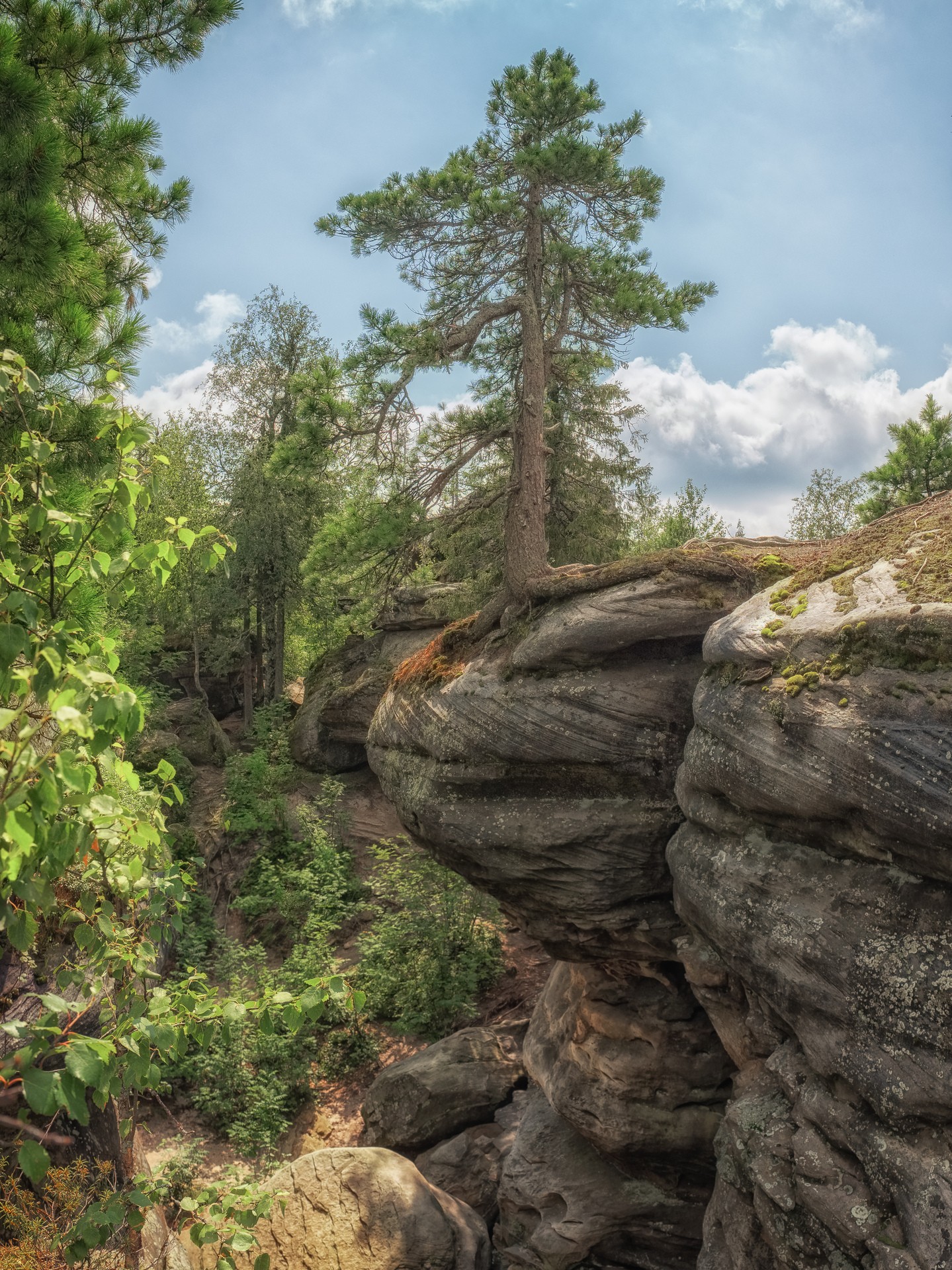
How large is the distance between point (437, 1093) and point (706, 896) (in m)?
6.79

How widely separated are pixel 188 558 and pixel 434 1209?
19.6m

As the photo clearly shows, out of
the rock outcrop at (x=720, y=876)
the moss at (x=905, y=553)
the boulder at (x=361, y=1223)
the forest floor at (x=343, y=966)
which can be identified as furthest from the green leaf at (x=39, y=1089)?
the boulder at (x=361, y=1223)

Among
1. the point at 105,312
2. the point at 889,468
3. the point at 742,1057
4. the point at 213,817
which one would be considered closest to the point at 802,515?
the point at 889,468

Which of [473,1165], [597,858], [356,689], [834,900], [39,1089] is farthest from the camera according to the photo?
[356,689]

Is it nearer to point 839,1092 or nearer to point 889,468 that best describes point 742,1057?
point 839,1092

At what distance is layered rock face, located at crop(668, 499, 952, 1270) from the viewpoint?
523cm

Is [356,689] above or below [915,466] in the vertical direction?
below

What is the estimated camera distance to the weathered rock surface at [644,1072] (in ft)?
29.5

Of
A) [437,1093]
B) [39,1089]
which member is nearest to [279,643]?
[437,1093]

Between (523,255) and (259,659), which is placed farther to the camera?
(259,659)

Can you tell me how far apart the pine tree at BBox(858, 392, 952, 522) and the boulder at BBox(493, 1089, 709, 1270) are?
14.6m

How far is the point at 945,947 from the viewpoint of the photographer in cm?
523

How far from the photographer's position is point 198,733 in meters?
23.9

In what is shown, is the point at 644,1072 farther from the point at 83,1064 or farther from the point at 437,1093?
the point at 83,1064
